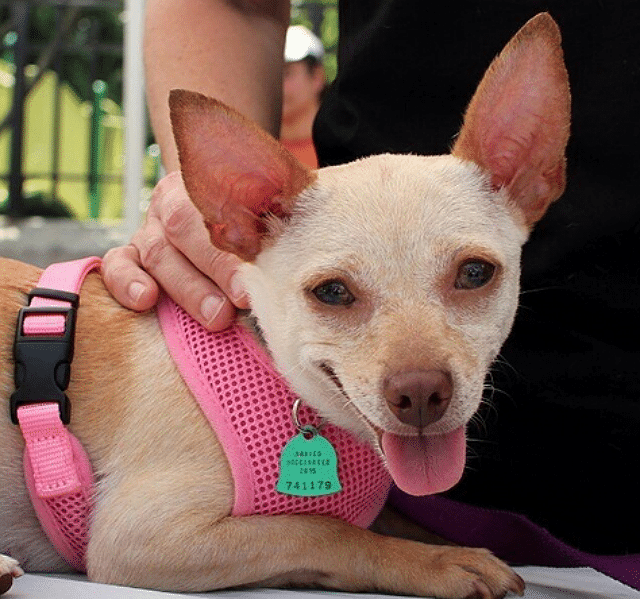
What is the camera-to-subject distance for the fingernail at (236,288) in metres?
1.81

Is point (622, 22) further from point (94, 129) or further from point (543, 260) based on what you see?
point (94, 129)

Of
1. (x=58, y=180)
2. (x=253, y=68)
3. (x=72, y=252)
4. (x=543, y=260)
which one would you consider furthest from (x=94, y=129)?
(x=543, y=260)

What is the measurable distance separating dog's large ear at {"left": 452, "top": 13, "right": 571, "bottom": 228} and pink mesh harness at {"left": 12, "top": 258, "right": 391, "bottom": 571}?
0.47 metres

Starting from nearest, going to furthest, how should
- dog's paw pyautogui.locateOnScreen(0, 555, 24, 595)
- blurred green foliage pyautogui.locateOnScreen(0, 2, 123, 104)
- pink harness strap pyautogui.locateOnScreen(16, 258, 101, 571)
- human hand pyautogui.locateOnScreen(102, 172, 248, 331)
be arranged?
dog's paw pyautogui.locateOnScreen(0, 555, 24, 595) < pink harness strap pyautogui.locateOnScreen(16, 258, 101, 571) < human hand pyautogui.locateOnScreen(102, 172, 248, 331) < blurred green foliage pyautogui.locateOnScreen(0, 2, 123, 104)

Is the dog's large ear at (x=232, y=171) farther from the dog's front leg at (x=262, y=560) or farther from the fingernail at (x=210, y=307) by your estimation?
the dog's front leg at (x=262, y=560)

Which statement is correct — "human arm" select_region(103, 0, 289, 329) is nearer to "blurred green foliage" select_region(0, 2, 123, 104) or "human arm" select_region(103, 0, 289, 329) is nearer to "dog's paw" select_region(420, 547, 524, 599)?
"dog's paw" select_region(420, 547, 524, 599)

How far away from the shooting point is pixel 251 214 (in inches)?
69.8

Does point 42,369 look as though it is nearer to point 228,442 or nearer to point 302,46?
point 228,442

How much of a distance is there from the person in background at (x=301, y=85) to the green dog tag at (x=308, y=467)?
437 centimetres

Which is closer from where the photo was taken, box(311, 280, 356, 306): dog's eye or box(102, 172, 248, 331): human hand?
box(311, 280, 356, 306): dog's eye

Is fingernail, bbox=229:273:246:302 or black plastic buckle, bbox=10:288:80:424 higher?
fingernail, bbox=229:273:246:302

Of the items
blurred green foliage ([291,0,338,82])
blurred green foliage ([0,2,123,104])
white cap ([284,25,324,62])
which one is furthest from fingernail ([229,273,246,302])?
blurred green foliage ([0,2,123,104])

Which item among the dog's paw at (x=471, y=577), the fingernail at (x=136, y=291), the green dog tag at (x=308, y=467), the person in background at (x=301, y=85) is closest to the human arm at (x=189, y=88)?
the fingernail at (x=136, y=291)

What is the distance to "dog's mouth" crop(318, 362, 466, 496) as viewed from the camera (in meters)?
1.57
